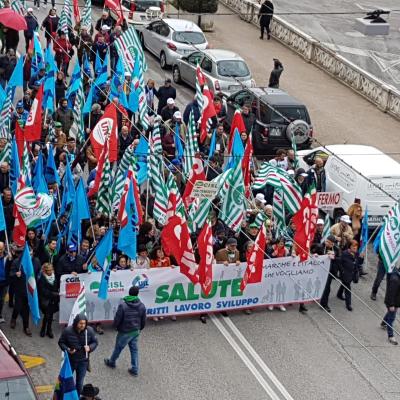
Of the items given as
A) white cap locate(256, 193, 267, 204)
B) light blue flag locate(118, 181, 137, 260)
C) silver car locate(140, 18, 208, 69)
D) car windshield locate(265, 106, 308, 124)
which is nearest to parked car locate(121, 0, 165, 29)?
silver car locate(140, 18, 208, 69)

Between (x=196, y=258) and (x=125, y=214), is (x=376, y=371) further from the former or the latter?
(x=125, y=214)

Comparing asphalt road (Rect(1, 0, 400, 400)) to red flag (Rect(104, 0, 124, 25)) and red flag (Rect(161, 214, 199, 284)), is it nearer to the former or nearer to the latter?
red flag (Rect(161, 214, 199, 284))

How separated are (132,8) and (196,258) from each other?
18.3m

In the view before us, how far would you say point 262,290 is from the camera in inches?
760

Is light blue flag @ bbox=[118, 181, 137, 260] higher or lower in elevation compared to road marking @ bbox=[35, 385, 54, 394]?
higher

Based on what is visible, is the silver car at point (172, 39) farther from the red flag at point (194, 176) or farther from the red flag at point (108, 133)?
the red flag at point (194, 176)

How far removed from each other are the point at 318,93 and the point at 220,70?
4382mm

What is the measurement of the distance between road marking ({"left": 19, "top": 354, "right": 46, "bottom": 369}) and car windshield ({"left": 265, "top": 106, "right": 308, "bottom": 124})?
35.6 ft

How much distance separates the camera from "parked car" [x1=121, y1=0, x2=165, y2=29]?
116 feet

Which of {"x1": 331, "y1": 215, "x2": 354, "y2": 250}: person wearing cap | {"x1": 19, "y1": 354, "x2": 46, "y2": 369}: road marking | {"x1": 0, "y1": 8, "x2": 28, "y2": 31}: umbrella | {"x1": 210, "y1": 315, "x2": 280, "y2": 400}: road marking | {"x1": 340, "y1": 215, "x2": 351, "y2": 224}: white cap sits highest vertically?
{"x1": 0, "y1": 8, "x2": 28, "y2": 31}: umbrella

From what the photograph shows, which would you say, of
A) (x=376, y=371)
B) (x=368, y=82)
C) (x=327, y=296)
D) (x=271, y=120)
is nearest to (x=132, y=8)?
Answer: (x=368, y=82)

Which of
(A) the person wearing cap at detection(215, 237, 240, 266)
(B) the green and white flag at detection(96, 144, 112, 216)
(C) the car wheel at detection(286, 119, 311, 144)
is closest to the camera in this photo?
(A) the person wearing cap at detection(215, 237, 240, 266)

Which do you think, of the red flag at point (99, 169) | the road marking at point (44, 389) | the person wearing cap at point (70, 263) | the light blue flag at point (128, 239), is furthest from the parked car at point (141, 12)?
the road marking at point (44, 389)

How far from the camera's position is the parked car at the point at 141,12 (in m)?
35.4
